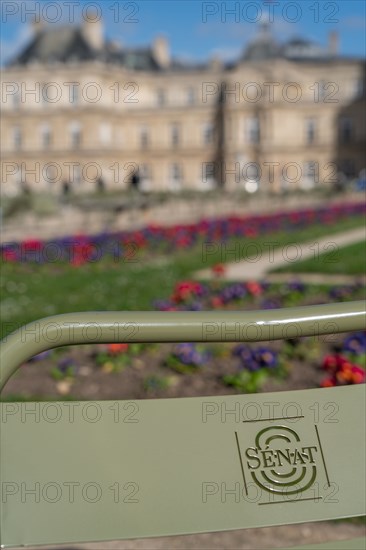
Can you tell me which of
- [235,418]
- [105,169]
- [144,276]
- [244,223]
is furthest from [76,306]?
[105,169]

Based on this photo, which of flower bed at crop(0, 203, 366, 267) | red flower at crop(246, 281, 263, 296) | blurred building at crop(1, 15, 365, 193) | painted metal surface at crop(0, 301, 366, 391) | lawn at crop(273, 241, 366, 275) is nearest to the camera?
painted metal surface at crop(0, 301, 366, 391)

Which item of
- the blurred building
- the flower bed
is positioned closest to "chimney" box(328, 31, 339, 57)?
the blurred building

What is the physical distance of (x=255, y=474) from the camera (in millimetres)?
1673

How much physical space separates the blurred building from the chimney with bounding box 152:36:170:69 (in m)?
0.11

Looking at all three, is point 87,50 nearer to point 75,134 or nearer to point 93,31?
point 93,31

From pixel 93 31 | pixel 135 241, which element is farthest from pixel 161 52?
pixel 135 241

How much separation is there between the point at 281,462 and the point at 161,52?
52304 millimetres

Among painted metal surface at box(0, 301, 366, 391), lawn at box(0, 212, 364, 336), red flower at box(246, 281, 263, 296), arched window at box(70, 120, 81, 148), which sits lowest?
painted metal surface at box(0, 301, 366, 391)

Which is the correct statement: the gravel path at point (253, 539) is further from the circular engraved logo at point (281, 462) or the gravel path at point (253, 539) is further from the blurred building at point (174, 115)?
the blurred building at point (174, 115)

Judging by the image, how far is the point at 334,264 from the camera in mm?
8758

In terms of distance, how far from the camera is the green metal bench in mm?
1560

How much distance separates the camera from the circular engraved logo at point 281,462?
1.67 m

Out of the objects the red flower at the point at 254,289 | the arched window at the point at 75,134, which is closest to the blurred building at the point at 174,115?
the arched window at the point at 75,134

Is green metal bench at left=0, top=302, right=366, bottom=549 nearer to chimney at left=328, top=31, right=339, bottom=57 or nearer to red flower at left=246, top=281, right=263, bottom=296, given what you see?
red flower at left=246, top=281, right=263, bottom=296
